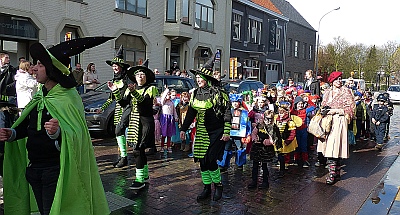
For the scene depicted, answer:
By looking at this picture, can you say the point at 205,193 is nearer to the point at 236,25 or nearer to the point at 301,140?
the point at 301,140

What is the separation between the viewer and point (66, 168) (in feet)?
11.1

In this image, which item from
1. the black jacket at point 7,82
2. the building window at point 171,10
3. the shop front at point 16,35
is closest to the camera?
the black jacket at point 7,82

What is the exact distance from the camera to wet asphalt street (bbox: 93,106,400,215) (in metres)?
5.78

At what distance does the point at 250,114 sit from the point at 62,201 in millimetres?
5720

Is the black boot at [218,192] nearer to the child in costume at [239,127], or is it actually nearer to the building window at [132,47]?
the child in costume at [239,127]

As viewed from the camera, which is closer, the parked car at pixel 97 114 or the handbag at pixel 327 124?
the handbag at pixel 327 124

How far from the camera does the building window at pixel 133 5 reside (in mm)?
19281

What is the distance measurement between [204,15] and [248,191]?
20928mm

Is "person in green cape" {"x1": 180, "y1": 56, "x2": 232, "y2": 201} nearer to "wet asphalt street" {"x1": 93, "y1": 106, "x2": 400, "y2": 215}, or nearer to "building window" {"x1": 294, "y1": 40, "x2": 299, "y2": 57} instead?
"wet asphalt street" {"x1": 93, "y1": 106, "x2": 400, "y2": 215}

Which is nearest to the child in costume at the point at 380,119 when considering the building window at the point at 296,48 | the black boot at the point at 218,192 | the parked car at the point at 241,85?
the parked car at the point at 241,85

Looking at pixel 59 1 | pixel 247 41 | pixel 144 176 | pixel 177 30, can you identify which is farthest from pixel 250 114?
pixel 247 41

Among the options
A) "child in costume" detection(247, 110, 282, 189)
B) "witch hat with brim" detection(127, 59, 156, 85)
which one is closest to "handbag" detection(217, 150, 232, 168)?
"child in costume" detection(247, 110, 282, 189)

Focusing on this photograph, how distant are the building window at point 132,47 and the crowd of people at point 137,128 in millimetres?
10374

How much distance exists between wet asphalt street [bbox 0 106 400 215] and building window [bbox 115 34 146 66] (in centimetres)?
1137
